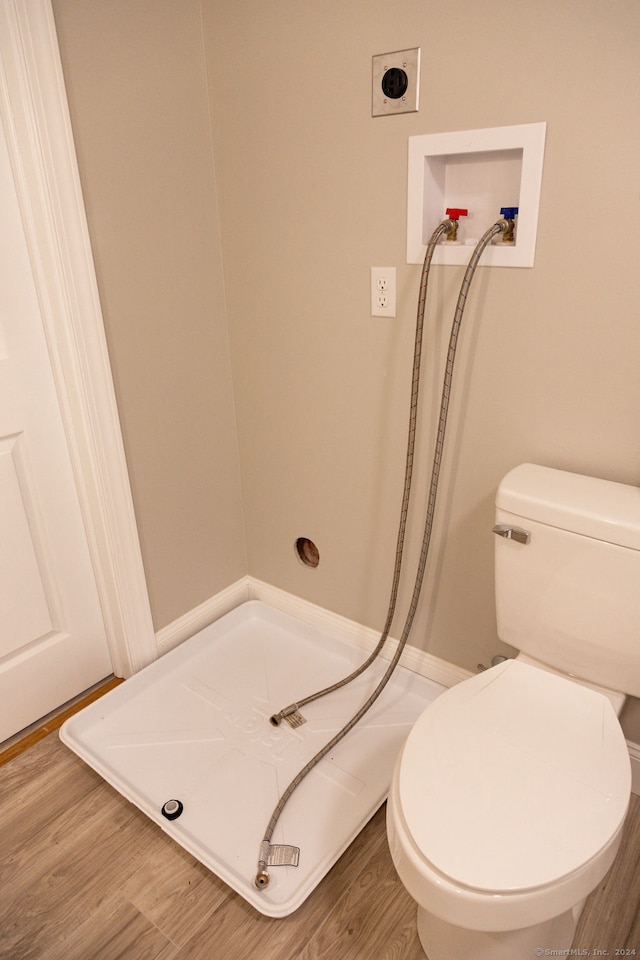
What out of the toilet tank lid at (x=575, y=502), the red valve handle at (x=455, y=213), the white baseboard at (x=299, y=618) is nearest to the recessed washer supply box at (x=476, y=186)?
the red valve handle at (x=455, y=213)

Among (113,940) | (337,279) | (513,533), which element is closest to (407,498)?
(513,533)

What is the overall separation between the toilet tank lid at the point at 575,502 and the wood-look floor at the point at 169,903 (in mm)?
749

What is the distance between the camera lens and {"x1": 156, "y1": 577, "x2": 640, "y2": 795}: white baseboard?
1740 mm

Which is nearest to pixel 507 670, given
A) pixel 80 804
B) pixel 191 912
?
pixel 191 912

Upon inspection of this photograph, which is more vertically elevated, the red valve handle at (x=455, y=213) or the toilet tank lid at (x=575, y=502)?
the red valve handle at (x=455, y=213)

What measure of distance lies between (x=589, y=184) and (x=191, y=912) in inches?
62.8

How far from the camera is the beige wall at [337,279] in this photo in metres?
1.17

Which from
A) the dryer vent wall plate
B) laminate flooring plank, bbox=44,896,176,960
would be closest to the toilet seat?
laminate flooring plank, bbox=44,896,176,960

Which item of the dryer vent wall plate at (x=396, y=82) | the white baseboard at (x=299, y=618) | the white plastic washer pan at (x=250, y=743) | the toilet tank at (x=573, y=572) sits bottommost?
the white plastic washer pan at (x=250, y=743)

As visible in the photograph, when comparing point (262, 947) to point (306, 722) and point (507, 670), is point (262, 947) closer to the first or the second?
point (306, 722)

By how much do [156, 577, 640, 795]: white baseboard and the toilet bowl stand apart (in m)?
0.50

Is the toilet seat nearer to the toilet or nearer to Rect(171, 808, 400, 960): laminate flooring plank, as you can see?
the toilet

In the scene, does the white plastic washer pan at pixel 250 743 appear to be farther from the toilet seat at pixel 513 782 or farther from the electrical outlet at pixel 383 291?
the electrical outlet at pixel 383 291

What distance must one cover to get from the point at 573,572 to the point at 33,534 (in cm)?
127
